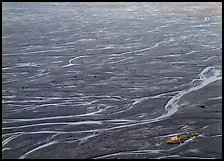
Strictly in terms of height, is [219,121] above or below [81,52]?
below

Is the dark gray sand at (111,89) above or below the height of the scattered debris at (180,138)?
above

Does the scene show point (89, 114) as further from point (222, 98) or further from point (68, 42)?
point (68, 42)

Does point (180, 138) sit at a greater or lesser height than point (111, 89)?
lesser

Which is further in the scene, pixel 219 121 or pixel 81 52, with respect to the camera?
pixel 81 52

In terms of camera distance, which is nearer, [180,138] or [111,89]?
[180,138]

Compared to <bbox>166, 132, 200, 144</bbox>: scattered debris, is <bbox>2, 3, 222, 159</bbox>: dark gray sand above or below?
above

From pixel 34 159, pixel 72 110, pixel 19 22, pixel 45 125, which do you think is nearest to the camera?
pixel 34 159

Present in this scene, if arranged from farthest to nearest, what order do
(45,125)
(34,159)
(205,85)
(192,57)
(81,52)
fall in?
(81,52), (192,57), (205,85), (45,125), (34,159)

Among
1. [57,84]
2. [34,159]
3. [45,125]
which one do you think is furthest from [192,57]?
[34,159]
